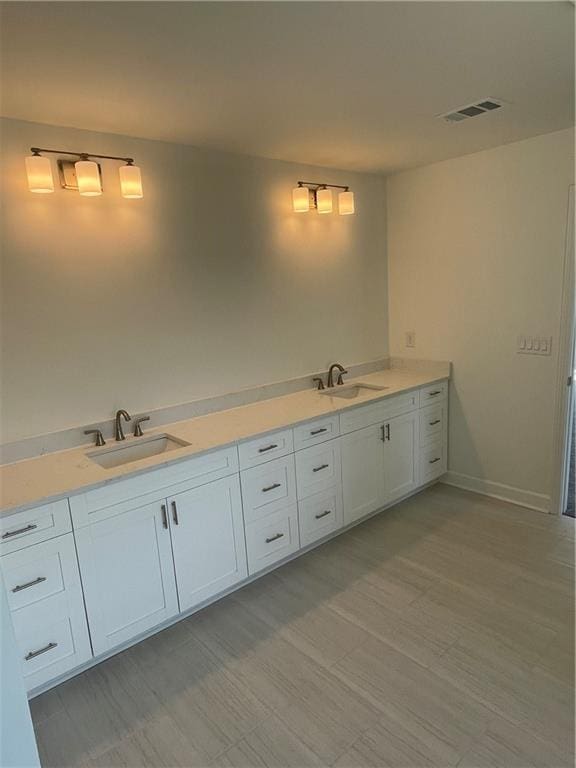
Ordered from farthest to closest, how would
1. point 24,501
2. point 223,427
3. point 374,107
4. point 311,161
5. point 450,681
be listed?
point 311,161, point 223,427, point 374,107, point 450,681, point 24,501

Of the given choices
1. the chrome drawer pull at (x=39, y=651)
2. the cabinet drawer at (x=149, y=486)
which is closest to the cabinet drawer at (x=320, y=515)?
the cabinet drawer at (x=149, y=486)

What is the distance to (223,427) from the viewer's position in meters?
2.62

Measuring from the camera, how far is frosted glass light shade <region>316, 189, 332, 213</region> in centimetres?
319

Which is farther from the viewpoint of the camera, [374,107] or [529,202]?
[529,202]

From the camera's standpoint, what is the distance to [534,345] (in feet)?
10.3

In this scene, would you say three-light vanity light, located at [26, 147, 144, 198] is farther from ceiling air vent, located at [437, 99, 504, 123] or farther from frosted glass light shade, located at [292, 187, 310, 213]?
ceiling air vent, located at [437, 99, 504, 123]

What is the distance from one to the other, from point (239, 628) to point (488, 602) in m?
1.25

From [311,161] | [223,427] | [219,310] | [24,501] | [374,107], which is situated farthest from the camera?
[311,161]

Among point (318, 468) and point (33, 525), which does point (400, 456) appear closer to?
point (318, 468)

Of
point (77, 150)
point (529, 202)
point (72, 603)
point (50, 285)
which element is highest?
point (77, 150)

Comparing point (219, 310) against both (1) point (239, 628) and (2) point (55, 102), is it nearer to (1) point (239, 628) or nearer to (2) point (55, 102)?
(2) point (55, 102)

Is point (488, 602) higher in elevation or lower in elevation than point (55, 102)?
lower

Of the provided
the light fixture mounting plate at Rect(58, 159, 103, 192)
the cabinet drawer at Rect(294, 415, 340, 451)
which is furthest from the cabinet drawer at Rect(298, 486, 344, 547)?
the light fixture mounting plate at Rect(58, 159, 103, 192)

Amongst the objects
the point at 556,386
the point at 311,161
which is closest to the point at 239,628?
the point at 556,386
